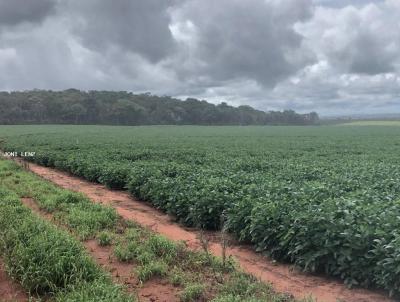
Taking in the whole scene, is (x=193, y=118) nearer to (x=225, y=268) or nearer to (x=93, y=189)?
(x=93, y=189)

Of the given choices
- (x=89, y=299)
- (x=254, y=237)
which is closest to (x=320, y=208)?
(x=254, y=237)

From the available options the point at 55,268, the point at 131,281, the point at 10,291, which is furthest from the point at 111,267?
the point at 10,291

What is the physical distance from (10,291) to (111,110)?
368 ft

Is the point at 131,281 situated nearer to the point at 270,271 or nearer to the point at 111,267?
the point at 111,267

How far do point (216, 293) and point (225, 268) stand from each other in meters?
0.91

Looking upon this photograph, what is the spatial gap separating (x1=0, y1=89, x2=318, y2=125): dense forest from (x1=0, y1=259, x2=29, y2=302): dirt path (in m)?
101

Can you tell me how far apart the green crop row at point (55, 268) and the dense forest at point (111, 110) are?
100506mm

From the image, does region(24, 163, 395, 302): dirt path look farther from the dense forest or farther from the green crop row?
the dense forest

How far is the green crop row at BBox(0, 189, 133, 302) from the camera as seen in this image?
492 centimetres

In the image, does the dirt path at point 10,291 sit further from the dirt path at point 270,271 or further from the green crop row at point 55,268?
the dirt path at point 270,271

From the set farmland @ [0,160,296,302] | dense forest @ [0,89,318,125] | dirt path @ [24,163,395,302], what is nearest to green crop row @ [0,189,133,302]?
farmland @ [0,160,296,302]

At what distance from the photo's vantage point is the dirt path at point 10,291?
5.02 meters

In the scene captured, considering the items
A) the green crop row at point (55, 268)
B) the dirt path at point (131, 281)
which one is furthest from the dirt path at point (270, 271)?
the green crop row at point (55, 268)

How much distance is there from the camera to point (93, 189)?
14562mm
